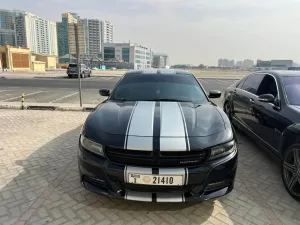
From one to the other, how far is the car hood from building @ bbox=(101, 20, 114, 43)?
10706 centimetres

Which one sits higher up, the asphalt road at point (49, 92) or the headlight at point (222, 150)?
the headlight at point (222, 150)

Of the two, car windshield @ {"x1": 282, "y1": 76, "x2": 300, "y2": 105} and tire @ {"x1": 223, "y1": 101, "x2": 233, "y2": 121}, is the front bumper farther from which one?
tire @ {"x1": 223, "y1": 101, "x2": 233, "y2": 121}

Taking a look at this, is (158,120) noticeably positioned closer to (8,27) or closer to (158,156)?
(158,156)

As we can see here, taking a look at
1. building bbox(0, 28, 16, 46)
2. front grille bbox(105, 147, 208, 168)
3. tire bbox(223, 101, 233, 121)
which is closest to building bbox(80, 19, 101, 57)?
building bbox(0, 28, 16, 46)

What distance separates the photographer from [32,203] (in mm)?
2730

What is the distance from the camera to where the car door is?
436 centimetres

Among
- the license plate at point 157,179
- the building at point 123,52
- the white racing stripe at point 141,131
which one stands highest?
the building at point 123,52

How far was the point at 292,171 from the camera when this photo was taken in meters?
2.91

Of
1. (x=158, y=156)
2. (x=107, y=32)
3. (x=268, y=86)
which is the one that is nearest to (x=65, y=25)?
(x=268, y=86)

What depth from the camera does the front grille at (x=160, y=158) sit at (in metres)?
2.18

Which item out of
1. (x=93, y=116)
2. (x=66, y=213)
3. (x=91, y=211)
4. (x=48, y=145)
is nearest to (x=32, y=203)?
(x=66, y=213)

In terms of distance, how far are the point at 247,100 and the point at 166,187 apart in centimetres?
316

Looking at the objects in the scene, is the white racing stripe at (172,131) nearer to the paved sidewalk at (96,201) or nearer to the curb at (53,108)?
the paved sidewalk at (96,201)

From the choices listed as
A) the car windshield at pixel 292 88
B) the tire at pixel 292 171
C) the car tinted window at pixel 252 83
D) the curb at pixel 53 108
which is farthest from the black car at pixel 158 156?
the curb at pixel 53 108
